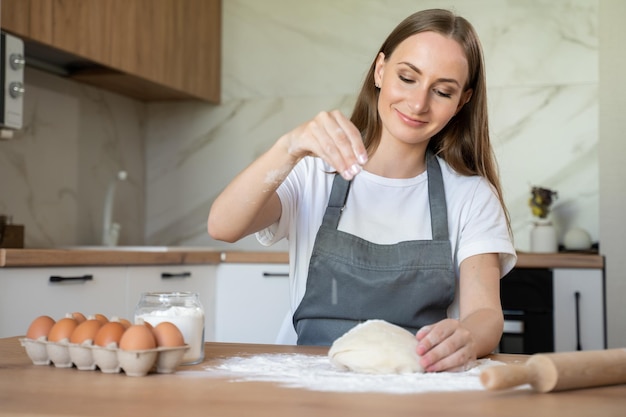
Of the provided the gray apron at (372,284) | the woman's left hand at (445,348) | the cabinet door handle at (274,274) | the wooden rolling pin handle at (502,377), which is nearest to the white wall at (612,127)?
the cabinet door handle at (274,274)

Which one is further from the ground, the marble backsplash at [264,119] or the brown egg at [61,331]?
the marble backsplash at [264,119]

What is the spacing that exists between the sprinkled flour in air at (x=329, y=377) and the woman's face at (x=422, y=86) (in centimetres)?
54

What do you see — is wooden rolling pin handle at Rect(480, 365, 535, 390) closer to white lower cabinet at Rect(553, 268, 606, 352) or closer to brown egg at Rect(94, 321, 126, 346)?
brown egg at Rect(94, 321, 126, 346)

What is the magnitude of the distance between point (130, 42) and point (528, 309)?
1.84 m

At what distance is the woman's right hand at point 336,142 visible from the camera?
3.75 ft

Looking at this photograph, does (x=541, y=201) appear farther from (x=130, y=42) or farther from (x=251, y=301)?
(x=130, y=42)

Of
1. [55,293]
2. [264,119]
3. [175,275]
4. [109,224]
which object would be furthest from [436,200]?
[264,119]

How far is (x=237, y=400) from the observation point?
86 centimetres

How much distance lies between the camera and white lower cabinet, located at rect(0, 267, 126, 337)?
2.30 m

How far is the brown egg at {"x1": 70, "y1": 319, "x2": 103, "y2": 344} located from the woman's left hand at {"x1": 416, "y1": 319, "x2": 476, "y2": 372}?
1.39 ft

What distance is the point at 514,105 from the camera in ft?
12.0

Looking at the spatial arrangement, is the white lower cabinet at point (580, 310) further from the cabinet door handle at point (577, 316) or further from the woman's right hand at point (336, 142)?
the woman's right hand at point (336, 142)

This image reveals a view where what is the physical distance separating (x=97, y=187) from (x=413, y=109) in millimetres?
2405

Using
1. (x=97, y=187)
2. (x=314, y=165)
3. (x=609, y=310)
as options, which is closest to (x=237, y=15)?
(x=97, y=187)
